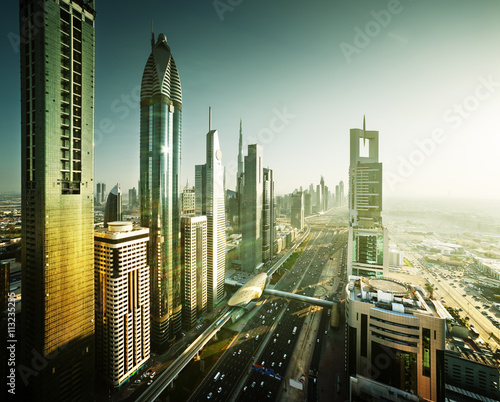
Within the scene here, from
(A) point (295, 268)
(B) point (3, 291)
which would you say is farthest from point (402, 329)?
(A) point (295, 268)

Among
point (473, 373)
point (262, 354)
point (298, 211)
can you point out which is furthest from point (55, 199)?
point (298, 211)

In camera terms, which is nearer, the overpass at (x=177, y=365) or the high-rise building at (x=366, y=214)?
the overpass at (x=177, y=365)

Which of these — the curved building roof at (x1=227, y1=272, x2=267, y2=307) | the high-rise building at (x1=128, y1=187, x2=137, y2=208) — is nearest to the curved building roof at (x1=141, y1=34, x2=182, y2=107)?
the curved building roof at (x1=227, y1=272, x2=267, y2=307)

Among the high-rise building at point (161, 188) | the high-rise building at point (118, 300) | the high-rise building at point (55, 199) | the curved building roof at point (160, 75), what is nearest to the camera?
the high-rise building at point (55, 199)

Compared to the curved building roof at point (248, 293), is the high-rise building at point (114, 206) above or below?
above

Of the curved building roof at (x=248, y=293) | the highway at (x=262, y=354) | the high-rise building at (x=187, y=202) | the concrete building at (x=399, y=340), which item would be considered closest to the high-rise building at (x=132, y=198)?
the high-rise building at (x=187, y=202)

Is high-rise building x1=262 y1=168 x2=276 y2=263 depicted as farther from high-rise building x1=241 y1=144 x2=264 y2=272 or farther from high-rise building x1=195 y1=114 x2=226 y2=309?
high-rise building x1=195 y1=114 x2=226 y2=309

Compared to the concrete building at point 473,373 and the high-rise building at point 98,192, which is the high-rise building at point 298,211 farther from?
the concrete building at point 473,373

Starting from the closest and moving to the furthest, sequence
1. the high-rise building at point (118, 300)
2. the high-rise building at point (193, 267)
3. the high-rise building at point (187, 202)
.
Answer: the high-rise building at point (118, 300) < the high-rise building at point (193, 267) < the high-rise building at point (187, 202)
